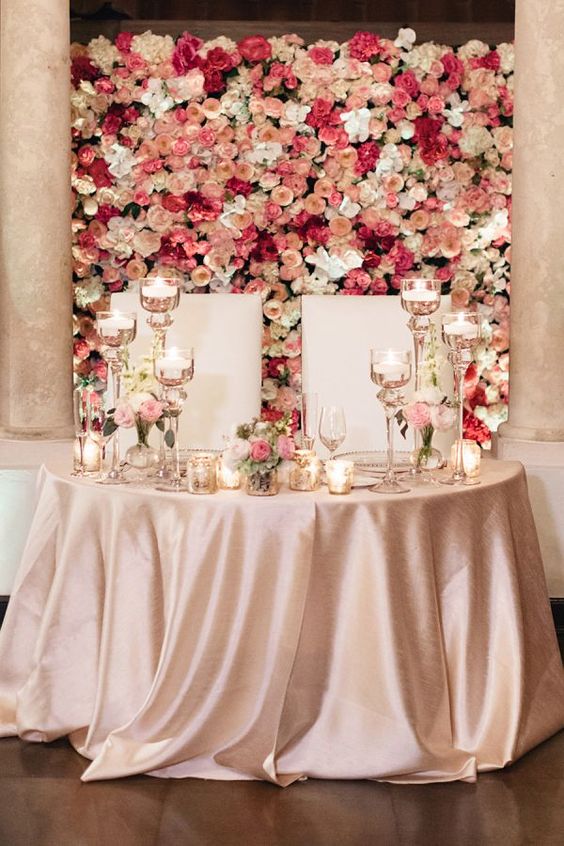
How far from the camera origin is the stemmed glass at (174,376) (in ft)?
10.3

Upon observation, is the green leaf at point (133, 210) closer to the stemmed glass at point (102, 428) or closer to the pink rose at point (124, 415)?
the stemmed glass at point (102, 428)

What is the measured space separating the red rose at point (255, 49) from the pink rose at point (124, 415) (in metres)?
2.32

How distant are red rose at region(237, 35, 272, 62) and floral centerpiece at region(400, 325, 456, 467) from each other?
2.08 meters

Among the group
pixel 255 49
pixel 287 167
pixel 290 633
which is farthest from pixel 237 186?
pixel 290 633

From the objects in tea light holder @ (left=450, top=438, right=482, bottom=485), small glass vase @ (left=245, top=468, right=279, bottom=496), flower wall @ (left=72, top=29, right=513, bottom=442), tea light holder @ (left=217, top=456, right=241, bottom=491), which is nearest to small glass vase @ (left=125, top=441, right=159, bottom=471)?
tea light holder @ (left=217, top=456, right=241, bottom=491)

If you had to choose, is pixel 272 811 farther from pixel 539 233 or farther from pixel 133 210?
pixel 133 210

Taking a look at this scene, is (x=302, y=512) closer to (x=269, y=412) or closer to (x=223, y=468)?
(x=223, y=468)

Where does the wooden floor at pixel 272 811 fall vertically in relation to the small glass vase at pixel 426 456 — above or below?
below

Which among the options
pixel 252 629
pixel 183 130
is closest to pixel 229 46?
pixel 183 130

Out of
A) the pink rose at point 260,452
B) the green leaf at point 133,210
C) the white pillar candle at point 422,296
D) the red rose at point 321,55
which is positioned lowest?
the pink rose at point 260,452

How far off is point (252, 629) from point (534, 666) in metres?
0.80

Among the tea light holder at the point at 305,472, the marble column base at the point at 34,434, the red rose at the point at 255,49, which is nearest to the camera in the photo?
the tea light holder at the point at 305,472

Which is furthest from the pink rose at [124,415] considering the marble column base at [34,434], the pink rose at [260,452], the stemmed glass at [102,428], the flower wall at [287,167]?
the flower wall at [287,167]

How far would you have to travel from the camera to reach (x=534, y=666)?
328 centimetres
